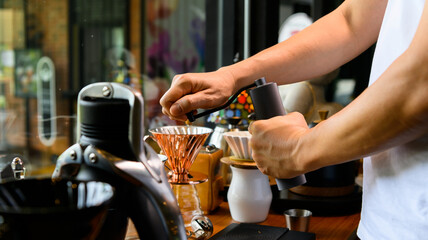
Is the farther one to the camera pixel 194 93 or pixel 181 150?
pixel 181 150

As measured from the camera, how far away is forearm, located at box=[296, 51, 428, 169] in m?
0.70

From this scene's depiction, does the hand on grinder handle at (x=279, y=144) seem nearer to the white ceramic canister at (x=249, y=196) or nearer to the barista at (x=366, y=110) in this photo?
the barista at (x=366, y=110)

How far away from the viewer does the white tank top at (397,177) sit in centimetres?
86

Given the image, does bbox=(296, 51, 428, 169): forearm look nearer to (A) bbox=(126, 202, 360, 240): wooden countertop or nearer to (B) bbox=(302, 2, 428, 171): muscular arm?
(B) bbox=(302, 2, 428, 171): muscular arm

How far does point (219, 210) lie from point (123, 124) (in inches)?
43.0

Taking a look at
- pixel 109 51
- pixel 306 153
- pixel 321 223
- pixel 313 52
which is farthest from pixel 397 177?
pixel 109 51

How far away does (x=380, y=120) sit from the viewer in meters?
0.73

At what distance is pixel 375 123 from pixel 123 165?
400 mm

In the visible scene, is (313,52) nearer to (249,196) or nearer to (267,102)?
(267,102)

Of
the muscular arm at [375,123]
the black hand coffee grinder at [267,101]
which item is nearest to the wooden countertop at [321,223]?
the black hand coffee grinder at [267,101]

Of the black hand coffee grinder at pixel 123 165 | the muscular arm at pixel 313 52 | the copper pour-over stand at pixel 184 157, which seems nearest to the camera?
the black hand coffee grinder at pixel 123 165

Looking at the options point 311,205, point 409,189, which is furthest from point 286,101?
→ point 409,189

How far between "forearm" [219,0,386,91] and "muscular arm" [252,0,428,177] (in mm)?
292

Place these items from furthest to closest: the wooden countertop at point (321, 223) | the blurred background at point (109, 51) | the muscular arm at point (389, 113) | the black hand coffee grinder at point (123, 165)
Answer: the blurred background at point (109, 51) < the wooden countertop at point (321, 223) < the muscular arm at point (389, 113) < the black hand coffee grinder at point (123, 165)
